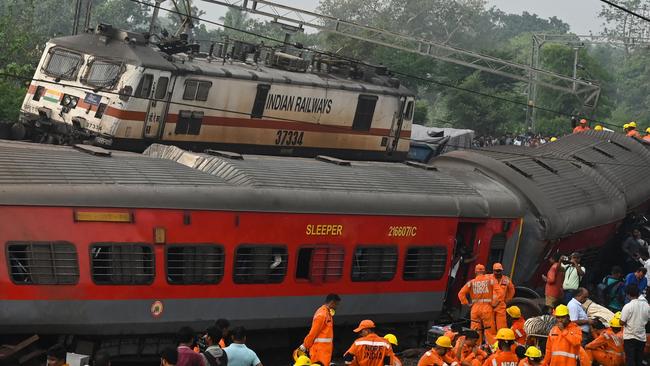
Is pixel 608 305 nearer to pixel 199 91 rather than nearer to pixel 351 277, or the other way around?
pixel 351 277

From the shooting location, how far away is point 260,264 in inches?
678

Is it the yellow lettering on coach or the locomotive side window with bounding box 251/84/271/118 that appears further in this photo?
the locomotive side window with bounding box 251/84/271/118

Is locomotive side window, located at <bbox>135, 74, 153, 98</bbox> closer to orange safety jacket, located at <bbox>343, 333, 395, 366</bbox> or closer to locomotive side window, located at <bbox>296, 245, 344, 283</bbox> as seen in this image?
locomotive side window, located at <bbox>296, 245, 344, 283</bbox>

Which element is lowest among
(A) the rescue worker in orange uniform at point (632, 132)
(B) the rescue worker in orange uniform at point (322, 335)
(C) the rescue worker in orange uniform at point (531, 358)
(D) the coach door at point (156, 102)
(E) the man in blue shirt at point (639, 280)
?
(B) the rescue worker in orange uniform at point (322, 335)

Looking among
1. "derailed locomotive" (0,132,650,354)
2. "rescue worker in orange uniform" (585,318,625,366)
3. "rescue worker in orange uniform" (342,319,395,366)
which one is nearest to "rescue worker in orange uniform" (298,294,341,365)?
"rescue worker in orange uniform" (342,319,395,366)

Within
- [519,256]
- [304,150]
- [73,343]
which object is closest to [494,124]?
[304,150]

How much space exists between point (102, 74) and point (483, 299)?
8883 mm

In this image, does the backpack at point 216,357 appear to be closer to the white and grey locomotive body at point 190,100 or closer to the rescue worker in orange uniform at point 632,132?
the white and grey locomotive body at point 190,100

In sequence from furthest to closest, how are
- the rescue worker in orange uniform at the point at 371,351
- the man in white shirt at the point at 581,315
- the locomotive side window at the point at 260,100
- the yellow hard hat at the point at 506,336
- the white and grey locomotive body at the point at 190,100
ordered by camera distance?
the locomotive side window at the point at 260,100 < the white and grey locomotive body at the point at 190,100 < the man in white shirt at the point at 581,315 < the yellow hard hat at the point at 506,336 < the rescue worker in orange uniform at the point at 371,351

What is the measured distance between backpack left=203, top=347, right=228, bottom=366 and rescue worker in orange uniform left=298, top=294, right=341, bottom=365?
2672mm

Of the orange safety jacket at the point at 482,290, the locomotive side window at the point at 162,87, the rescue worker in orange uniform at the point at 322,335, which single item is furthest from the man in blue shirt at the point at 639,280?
the locomotive side window at the point at 162,87

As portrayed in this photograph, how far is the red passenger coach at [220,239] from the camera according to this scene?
1483 centimetres

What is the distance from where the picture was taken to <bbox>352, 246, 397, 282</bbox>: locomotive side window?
734 inches

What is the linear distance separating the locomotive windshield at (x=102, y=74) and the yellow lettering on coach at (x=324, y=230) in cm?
656
